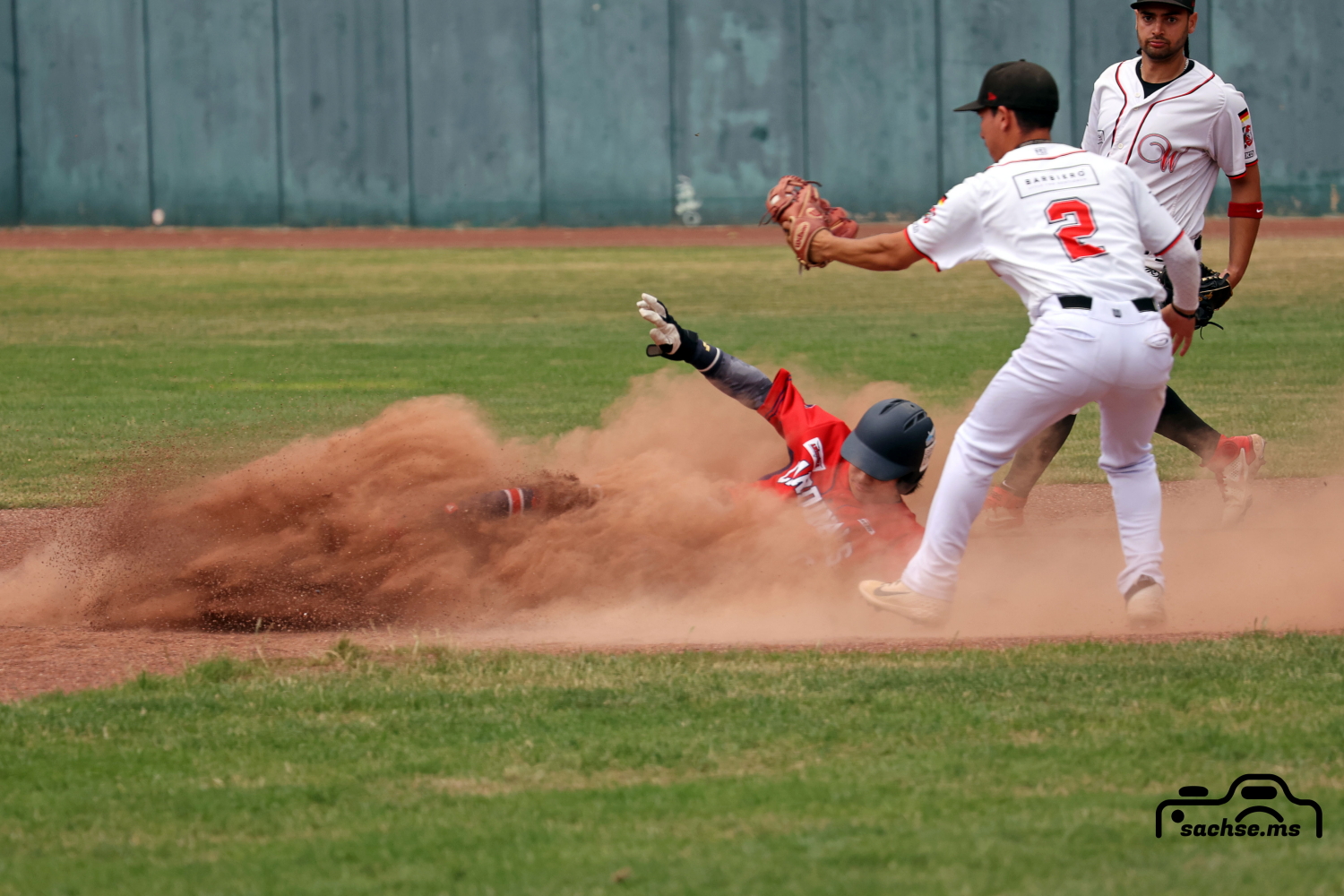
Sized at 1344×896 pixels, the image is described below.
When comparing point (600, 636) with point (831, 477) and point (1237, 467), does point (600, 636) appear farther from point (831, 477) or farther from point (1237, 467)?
point (1237, 467)

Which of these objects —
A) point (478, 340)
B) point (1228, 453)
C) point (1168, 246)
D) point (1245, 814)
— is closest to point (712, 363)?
point (1168, 246)

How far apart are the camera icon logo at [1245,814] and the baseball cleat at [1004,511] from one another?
12.9ft

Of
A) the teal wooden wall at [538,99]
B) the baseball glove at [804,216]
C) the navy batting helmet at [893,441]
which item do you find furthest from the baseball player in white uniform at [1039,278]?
the teal wooden wall at [538,99]

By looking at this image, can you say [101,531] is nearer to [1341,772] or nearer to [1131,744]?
[1131,744]

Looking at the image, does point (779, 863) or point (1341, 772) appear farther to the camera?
point (1341, 772)

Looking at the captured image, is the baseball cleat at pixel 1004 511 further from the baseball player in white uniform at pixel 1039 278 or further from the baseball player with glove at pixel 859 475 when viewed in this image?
the baseball player in white uniform at pixel 1039 278

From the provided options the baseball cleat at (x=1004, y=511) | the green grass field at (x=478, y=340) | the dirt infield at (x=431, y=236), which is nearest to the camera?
the baseball cleat at (x=1004, y=511)

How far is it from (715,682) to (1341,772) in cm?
185

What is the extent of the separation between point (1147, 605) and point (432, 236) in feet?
89.2

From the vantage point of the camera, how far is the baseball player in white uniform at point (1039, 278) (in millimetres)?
5051

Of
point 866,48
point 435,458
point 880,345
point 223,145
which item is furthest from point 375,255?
point 435,458

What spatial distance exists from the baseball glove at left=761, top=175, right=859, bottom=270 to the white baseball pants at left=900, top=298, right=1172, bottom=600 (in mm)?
864

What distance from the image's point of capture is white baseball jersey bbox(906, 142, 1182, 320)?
16.8ft

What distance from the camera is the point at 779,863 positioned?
337cm
